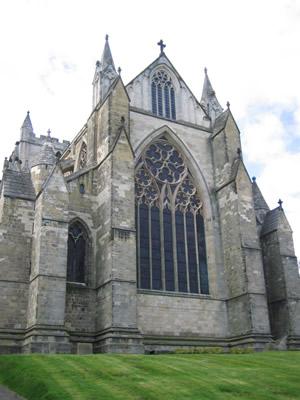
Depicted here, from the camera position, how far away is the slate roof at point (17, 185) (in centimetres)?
2148

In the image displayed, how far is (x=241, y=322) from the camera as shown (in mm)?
22703

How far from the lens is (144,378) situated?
12.7 m

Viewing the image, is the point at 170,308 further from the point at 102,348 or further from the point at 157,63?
the point at 157,63

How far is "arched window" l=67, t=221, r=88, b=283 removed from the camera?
21.6 metres

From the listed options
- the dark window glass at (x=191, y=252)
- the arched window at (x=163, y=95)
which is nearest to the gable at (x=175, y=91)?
the arched window at (x=163, y=95)

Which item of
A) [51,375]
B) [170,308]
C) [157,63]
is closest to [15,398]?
[51,375]

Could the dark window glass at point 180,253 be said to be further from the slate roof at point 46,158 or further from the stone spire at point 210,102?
the stone spire at point 210,102

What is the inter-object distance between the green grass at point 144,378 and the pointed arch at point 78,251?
5.96m

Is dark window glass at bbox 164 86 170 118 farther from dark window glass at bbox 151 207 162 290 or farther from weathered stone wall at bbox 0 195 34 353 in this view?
weathered stone wall at bbox 0 195 34 353

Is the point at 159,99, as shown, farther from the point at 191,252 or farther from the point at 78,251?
the point at 78,251

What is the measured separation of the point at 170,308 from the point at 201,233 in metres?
4.79

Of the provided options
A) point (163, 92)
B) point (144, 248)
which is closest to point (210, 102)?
point (163, 92)

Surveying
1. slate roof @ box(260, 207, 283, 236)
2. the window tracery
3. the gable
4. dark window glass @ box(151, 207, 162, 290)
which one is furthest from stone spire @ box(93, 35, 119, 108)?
slate roof @ box(260, 207, 283, 236)

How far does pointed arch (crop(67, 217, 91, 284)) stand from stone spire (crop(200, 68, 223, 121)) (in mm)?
11447
